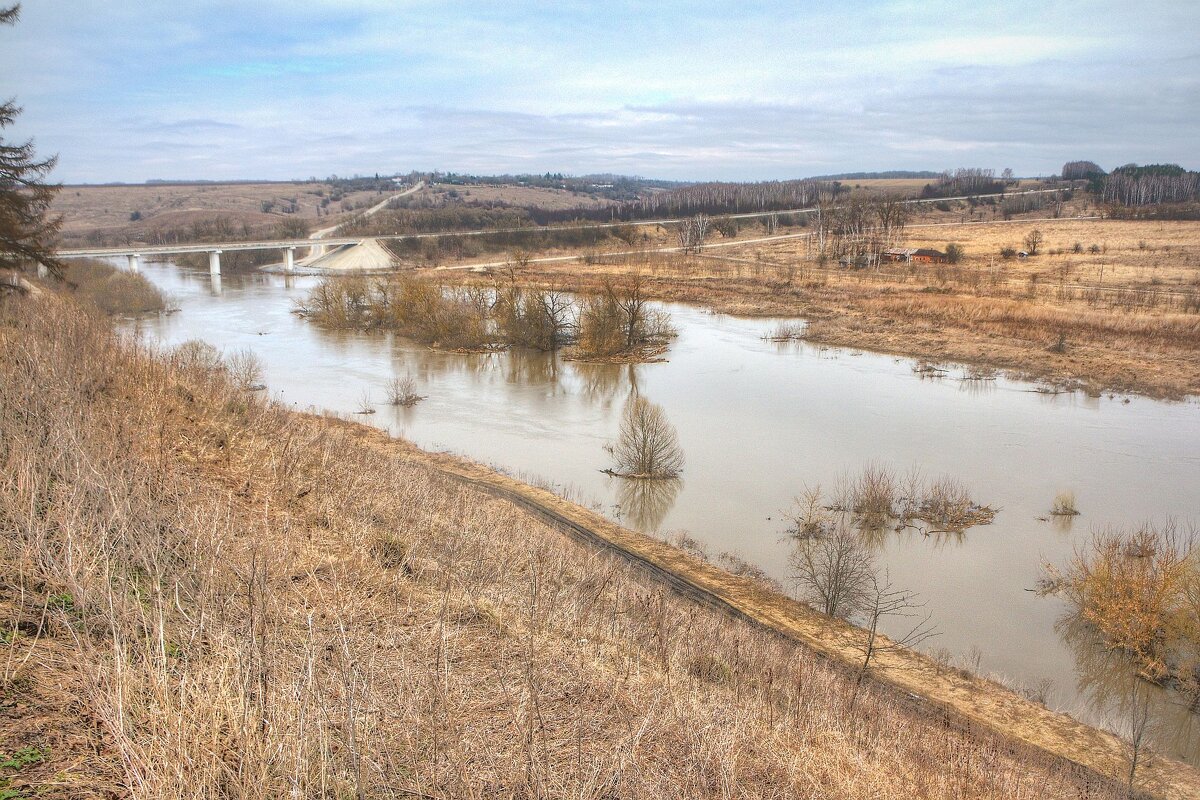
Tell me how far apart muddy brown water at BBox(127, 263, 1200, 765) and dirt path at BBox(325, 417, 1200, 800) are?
0.85 m

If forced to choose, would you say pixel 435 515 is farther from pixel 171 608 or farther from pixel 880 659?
pixel 880 659

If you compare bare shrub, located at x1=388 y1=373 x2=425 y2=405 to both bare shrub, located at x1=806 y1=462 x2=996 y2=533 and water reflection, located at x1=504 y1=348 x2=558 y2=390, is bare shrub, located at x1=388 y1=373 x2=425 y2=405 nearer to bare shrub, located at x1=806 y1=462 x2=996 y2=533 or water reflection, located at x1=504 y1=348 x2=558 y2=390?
water reflection, located at x1=504 y1=348 x2=558 y2=390

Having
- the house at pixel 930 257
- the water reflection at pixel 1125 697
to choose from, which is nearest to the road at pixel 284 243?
the house at pixel 930 257

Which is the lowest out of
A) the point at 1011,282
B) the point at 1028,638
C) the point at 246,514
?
the point at 1028,638

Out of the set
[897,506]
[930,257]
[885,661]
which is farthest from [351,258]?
[885,661]

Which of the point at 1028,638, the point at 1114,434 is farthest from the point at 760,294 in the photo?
the point at 1028,638

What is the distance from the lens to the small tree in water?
63.6 feet

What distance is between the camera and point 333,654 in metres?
5.26

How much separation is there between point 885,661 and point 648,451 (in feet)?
28.6

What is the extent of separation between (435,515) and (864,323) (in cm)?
3520

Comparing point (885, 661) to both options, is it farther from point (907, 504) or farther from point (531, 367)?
point (531, 367)

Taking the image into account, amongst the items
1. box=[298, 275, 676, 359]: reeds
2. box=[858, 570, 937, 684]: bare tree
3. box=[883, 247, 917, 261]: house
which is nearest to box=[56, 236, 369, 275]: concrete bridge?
box=[298, 275, 676, 359]: reeds

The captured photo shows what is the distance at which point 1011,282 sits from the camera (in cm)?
5119

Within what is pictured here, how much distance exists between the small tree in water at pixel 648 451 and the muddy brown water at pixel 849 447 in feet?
1.72
